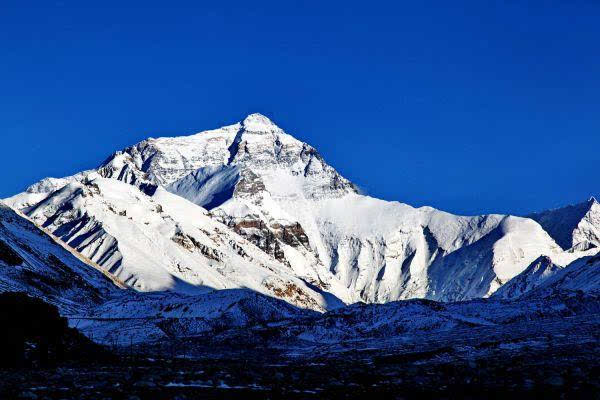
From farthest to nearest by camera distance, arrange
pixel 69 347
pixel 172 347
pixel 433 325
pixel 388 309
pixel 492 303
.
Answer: pixel 492 303, pixel 388 309, pixel 433 325, pixel 172 347, pixel 69 347

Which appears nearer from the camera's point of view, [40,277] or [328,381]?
[328,381]

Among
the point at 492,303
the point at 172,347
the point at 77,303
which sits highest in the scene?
the point at 77,303

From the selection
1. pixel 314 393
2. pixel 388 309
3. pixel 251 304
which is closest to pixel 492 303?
pixel 388 309

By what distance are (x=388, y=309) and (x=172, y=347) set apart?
1216 inches

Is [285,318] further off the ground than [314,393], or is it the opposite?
[285,318]

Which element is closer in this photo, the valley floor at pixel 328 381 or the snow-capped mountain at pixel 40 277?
the valley floor at pixel 328 381

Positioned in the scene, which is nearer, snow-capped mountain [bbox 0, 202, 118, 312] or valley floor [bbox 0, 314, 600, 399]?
valley floor [bbox 0, 314, 600, 399]

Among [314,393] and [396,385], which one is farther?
[396,385]

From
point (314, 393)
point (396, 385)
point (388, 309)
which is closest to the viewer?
point (314, 393)

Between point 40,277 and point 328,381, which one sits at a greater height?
point 40,277

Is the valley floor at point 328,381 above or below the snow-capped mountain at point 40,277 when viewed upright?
below

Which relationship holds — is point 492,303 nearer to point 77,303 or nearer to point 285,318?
point 285,318

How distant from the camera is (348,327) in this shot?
103m

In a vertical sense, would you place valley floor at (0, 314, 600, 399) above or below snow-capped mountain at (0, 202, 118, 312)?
below
